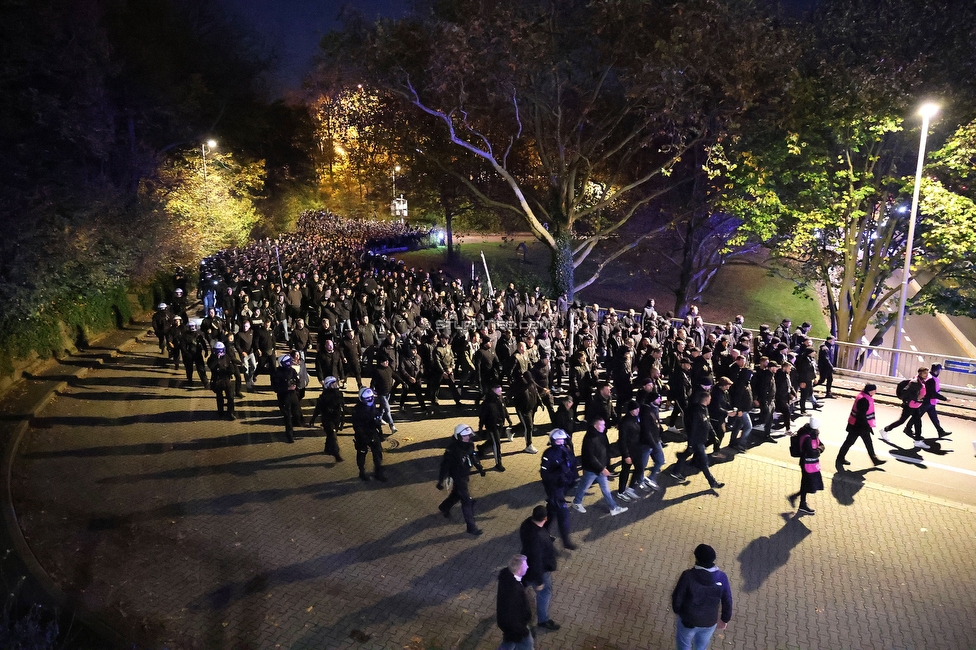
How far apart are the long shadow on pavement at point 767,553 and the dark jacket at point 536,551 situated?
278 cm

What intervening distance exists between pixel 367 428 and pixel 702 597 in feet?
19.4

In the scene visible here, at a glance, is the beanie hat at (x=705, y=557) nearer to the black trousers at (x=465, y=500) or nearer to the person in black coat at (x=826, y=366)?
the black trousers at (x=465, y=500)

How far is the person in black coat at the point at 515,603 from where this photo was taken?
5.63 m

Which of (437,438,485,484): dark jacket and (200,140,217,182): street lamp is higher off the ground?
(200,140,217,182): street lamp

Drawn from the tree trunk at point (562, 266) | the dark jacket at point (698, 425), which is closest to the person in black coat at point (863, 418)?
the dark jacket at point (698, 425)

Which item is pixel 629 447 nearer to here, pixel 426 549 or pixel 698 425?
pixel 698 425

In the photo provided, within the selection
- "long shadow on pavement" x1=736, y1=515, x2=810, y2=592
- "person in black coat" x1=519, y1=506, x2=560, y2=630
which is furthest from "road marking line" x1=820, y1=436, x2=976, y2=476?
"person in black coat" x1=519, y1=506, x2=560, y2=630

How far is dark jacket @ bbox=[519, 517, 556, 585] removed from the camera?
647cm

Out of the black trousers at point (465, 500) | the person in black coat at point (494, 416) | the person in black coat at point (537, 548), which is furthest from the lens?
the person in black coat at point (494, 416)

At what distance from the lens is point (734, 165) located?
67.6ft

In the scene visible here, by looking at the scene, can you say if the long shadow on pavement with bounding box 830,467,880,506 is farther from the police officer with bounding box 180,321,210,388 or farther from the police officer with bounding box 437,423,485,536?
the police officer with bounding box 180,321,210,388

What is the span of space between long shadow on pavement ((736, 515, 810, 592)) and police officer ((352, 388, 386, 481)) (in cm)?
559

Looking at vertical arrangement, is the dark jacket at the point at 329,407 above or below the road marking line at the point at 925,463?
above

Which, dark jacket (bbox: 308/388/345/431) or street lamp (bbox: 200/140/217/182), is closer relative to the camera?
dark jacket (bbox: 308/388/345/431)
